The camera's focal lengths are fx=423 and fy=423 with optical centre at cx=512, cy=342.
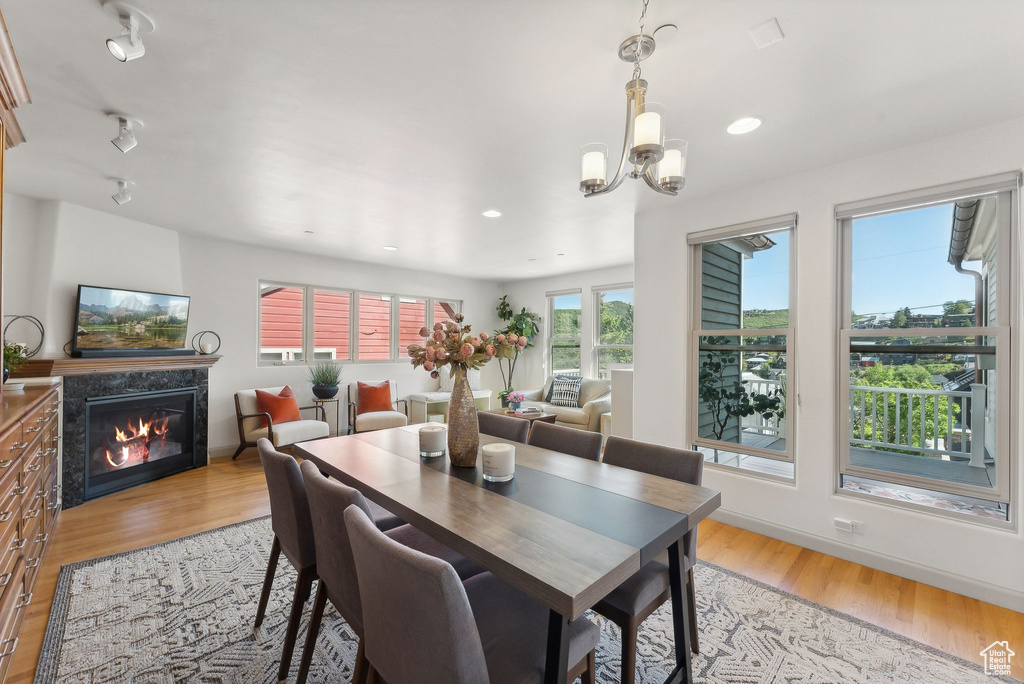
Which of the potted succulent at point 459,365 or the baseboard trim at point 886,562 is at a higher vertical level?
the potted succulent at point 459,365

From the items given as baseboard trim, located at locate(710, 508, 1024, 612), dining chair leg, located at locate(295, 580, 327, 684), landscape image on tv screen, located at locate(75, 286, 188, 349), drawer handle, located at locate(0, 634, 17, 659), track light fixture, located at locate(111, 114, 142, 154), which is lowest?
baseboard trim, located at locate(710, 508, 1024, 612)

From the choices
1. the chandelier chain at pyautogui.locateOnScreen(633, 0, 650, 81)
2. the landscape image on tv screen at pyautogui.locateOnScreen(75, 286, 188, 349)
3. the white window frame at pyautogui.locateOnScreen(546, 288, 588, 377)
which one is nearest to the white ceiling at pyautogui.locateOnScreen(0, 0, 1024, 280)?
the chandelier chain at pyautogui.locateOnScreen(633, 0, 650, 81)

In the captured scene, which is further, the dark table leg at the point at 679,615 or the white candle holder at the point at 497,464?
the white candle holder at the point at 497,464

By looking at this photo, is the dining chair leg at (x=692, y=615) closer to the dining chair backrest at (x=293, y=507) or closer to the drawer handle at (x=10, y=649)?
the dining chair backrest at (x=293, y=507)

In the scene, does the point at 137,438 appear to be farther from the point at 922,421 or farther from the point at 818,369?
the point at 922,421

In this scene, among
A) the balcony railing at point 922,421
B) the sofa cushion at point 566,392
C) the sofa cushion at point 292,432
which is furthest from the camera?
the sofa cushion at point 566,392

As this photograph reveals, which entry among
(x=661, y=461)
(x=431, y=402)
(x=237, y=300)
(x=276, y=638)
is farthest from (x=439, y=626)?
(x=431, y=402)

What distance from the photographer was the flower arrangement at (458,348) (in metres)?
1.91

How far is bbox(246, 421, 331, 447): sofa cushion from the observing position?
4.45 m

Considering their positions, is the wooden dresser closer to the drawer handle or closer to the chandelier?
the drawer handle

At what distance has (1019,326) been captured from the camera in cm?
218

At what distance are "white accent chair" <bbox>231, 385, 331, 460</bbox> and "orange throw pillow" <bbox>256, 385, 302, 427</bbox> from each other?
6 cm

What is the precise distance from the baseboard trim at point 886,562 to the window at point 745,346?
364 millimetres

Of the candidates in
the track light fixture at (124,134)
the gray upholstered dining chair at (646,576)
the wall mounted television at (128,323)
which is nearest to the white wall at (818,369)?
the gray upholstered dining chair at (646,576)
